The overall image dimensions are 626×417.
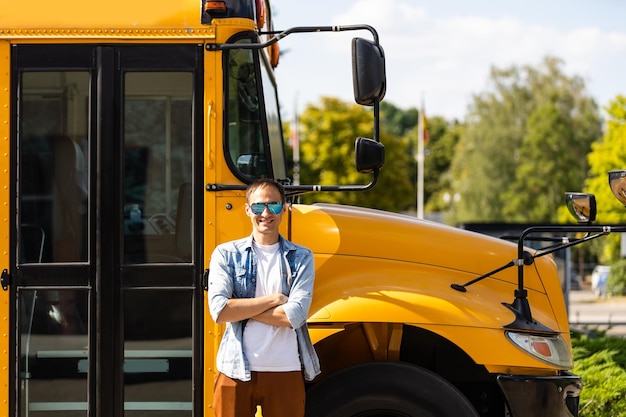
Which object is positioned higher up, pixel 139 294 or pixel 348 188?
pixel 348 188

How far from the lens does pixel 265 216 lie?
3.99 meters

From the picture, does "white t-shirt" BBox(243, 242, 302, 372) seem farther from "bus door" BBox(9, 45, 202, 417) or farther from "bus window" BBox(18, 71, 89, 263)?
"bus window" BBox(18, 71, 89, 263)

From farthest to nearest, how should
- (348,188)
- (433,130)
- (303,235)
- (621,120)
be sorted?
(433,130) < (621,120) < (303,235) < (348,188)

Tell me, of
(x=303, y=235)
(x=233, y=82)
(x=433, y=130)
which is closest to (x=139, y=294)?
(x=303, y=235)

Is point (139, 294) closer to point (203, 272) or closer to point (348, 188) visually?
point (203, 272)

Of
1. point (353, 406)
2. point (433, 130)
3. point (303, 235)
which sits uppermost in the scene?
point (433, 130)

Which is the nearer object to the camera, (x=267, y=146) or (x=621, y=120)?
(x=267, y=146)

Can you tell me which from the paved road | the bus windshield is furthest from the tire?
the paved road

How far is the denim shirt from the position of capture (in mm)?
3949

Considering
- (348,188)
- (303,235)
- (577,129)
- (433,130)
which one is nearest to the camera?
(348,188)

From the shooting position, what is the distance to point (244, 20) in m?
4.59

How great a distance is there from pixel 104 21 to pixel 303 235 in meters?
1.46

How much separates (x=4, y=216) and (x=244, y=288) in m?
1.36

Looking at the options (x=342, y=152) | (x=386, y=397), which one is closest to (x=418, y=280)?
(x=386, y=397)
